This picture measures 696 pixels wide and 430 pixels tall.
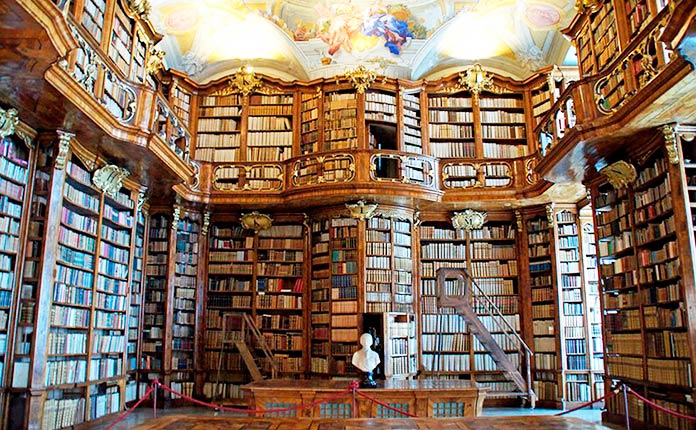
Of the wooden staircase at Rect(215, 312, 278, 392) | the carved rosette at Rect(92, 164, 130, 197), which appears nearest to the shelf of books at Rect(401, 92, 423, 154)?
the wooden staircase at Rect(215, 312, 278, 392)

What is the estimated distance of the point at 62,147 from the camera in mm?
6641

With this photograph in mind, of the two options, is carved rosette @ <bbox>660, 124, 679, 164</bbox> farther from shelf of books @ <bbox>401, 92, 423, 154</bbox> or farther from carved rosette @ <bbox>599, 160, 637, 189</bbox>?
shelf of books @ <bbox>401, 92, 423, 154</bbox>

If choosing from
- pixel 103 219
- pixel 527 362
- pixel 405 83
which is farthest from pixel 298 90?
pixel 527 362

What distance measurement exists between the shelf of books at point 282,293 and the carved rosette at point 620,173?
523 centimetres

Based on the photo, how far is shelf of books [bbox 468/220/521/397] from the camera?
10141 millimetres

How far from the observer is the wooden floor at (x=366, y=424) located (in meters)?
4.59

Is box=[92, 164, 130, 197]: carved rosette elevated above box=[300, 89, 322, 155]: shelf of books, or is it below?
below

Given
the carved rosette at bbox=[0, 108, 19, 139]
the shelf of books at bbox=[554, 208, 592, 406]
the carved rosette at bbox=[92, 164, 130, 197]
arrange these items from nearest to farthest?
the carved rosette at bbox=[0, 108, 19, 139], the carved rosette at bbox=[92, 164, 130, 197], the shelf of books at bbox=[554, 208, 592, 406]

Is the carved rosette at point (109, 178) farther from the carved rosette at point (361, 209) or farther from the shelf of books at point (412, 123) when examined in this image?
the shelf of books at point (412, 123)

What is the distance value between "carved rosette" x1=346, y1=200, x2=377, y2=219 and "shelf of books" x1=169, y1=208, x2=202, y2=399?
2.83 metres

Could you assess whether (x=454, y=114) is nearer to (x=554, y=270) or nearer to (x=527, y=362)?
(x=554, y=270)

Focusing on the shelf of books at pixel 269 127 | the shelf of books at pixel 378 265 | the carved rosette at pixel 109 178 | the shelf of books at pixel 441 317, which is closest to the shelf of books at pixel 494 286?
the shelf of books at pixel 441 317

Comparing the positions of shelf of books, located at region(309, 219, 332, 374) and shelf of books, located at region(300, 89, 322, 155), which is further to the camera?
shelf of books, located at region(300, 89, 322, 155)

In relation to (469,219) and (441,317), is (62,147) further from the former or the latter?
(469,219)
